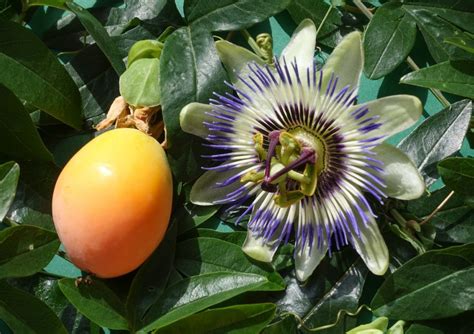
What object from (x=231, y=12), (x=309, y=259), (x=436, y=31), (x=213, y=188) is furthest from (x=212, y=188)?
(x=436, y=31)

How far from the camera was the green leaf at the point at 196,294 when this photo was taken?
1512 mm

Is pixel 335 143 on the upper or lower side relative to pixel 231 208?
upper

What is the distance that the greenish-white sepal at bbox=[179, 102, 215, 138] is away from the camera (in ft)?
4.99

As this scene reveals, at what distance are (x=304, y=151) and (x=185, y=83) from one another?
10.6 inches

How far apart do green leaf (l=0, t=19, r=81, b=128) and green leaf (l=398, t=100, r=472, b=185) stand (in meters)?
0.70

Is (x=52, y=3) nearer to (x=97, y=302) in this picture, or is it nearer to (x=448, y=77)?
(x=97, y=302)

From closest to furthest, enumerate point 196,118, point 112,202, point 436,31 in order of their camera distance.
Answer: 1. point 112,202
2. point 196,118
3. point 436,31

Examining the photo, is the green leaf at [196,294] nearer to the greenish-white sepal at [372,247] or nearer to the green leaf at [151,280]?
the green leaf at [151,280]

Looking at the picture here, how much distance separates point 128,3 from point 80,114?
279mm

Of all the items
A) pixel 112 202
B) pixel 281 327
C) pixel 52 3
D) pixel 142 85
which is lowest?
pixel 281 327

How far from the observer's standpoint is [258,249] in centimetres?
158

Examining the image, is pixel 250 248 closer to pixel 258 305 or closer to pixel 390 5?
pixel 258 305

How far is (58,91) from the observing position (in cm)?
158

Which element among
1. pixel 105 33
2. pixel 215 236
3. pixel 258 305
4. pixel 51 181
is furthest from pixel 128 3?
pixel 258 305
